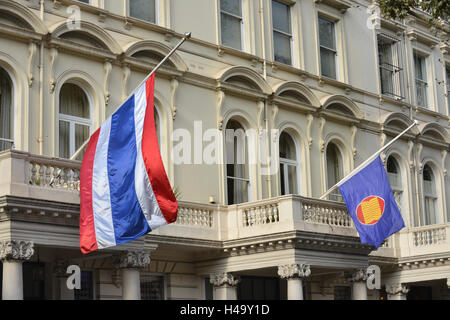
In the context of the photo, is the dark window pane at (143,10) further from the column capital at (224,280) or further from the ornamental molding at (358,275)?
the ornamental molding at (358,275)

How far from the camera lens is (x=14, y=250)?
18.3 m


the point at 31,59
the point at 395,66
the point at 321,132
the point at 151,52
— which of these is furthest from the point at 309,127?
the point at 31,59

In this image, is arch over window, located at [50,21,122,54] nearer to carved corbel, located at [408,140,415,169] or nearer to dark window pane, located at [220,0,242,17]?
dark window pane, located at [220,0,242,17]

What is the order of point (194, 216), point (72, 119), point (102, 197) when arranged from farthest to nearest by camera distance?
point (194, 216)
point (72, 119)
point (102, 197)

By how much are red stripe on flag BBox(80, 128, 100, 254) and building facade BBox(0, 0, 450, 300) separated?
1.60ft

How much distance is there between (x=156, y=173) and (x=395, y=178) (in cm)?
1710

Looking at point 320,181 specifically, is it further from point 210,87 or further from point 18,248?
point 18,248

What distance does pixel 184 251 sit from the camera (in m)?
24.5

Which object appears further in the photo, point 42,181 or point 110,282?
point 110,282

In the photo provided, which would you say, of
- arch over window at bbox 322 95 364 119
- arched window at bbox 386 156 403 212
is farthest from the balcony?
arched window at bbox 386 156 403 212

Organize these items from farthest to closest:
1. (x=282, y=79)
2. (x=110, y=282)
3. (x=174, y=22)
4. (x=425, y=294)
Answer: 1. (x=425, y=294)
2. (x=282, y=79)
3. (x=174, y=22)
4. (x=110, y=282)

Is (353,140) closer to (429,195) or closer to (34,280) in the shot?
(429,195)

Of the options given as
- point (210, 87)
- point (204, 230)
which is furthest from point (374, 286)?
point (210, 87)

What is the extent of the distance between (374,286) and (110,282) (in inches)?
334
